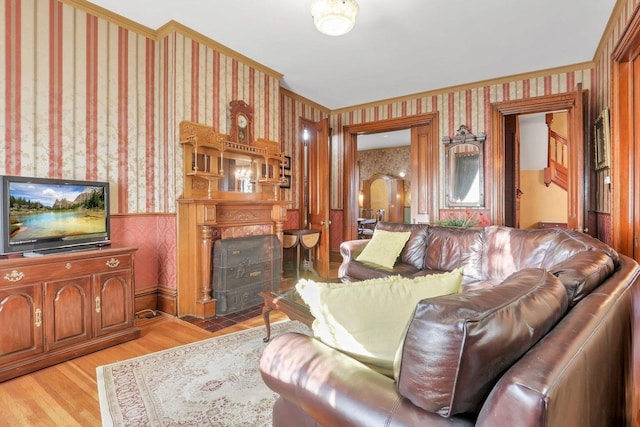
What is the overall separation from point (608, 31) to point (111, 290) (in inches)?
205

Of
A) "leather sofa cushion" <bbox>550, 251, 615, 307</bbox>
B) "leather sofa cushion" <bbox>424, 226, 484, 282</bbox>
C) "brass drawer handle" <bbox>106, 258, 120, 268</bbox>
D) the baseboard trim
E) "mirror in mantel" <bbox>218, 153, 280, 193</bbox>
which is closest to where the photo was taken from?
"leather sofa cushion" <bbox>550, 251, 615, 307</bbox>

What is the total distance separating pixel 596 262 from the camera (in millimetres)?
1404

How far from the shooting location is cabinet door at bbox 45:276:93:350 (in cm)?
232

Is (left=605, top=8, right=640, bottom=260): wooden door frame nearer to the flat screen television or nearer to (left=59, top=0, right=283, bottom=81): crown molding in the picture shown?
(left=59, top=0, right=283, bottom=81): crown molding

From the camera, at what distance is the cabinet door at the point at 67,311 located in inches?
91.4

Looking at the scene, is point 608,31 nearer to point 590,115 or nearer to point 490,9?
point 590,115

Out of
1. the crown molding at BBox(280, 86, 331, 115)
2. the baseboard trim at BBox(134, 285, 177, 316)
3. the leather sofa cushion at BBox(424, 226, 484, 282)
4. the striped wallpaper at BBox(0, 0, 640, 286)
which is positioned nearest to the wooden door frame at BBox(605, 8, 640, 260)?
the striped wallpaper at BBox(0, 0, 640, 286)

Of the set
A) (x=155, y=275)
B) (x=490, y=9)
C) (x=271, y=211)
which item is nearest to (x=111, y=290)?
(x=155, y=275)

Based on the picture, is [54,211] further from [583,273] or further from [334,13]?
[583,273]

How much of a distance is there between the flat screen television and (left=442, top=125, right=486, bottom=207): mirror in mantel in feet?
14.3

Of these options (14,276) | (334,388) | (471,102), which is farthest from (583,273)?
(471,102)

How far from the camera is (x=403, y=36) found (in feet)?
11.4

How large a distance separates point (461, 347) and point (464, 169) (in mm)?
4630

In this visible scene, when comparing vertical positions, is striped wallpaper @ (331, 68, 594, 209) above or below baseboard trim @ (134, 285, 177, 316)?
above
